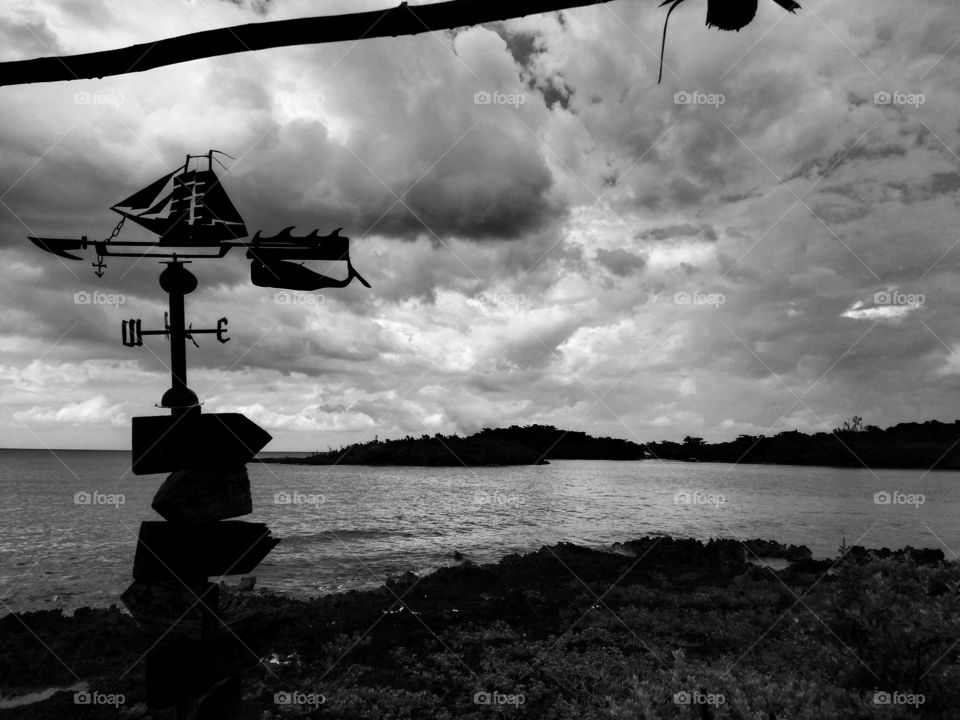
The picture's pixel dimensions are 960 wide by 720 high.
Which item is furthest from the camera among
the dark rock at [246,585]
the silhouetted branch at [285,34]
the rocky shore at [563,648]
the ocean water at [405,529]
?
the ocean water at [405,529]

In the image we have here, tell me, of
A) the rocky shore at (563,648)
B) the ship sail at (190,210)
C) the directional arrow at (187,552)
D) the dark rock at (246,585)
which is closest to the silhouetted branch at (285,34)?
the ship sail at (190,210)

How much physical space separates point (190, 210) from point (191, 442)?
2017 mm

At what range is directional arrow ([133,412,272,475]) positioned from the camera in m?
4.66

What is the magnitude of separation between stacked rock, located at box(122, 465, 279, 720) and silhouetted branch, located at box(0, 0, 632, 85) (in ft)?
12.3

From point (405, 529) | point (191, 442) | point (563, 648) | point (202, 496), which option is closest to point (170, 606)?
point (202, 496)

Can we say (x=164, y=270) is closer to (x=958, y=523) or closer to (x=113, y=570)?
(x=113, y=570)

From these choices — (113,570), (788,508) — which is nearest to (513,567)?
(113,570)

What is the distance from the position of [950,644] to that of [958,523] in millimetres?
65396

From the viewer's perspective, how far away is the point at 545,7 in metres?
1.70

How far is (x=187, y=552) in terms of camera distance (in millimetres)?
4688

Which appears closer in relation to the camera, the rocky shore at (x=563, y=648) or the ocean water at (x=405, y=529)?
the rocky shore at (x=563, y=648)

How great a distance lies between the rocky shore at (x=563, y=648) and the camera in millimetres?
6156

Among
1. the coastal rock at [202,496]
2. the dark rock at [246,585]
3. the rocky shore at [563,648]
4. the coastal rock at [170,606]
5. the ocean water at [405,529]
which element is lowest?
the ocean water at [405,529]

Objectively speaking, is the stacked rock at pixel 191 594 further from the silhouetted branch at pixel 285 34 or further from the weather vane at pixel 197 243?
the silhouetted branch at pixel 285 34
